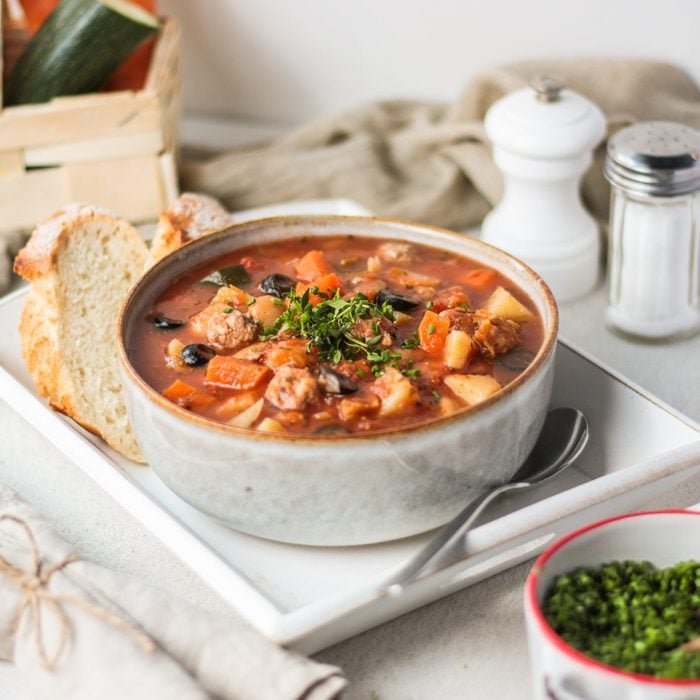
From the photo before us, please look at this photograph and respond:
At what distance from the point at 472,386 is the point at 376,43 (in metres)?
3.08

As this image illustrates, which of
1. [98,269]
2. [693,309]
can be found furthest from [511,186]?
[98,269]

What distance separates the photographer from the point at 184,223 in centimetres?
353

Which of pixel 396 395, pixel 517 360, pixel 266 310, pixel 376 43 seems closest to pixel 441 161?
pixel 376 43

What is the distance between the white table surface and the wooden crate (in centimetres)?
113

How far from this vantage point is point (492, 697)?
2.40m

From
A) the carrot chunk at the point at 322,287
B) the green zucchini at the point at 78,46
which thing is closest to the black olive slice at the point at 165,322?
the carrot chunk at the point at 322,287

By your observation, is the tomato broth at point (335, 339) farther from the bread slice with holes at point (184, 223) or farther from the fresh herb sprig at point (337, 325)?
the bread slice with holes at point (184, 223)

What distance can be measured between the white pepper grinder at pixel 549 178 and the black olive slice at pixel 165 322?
5.03ft

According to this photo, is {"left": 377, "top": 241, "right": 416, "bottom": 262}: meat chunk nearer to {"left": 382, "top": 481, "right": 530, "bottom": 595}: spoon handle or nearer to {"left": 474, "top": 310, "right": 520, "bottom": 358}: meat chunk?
{"left": 474, "top": 310, "right": 520, "bottom": 358}: meat chunk

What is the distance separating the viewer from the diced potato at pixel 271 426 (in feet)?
8.10

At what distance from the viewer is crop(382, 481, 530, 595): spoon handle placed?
2348mm

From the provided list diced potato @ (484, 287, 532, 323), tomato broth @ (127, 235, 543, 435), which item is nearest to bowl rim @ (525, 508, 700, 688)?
tomato broth @ (127, 235, 543, 435)

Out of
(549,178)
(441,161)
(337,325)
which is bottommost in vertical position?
(441,161)

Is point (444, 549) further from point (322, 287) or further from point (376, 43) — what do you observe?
point (376, 43)
